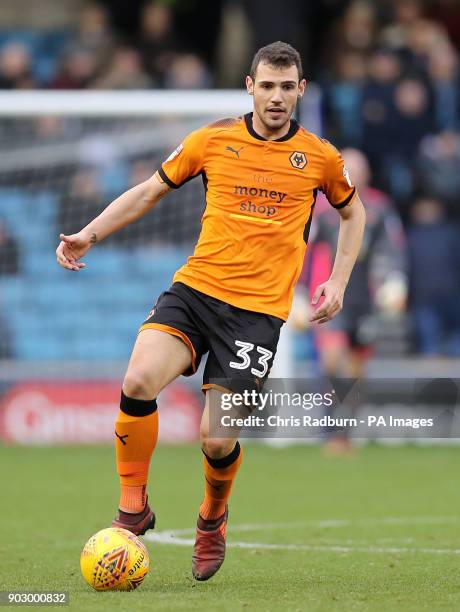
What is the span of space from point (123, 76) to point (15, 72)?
4.12 feet

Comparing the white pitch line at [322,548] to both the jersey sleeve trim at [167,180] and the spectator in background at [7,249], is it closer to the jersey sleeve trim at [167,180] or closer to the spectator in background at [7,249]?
the jersey sleeve trim at [167,180]

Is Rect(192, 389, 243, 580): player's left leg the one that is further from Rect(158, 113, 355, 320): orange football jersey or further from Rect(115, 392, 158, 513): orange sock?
Rect(158, 113, 355, 320): orange football jersey

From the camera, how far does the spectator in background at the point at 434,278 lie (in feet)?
50.3

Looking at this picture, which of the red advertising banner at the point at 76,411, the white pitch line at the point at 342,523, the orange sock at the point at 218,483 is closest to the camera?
the orange sock at the point at 218,483

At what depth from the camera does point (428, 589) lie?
583cm


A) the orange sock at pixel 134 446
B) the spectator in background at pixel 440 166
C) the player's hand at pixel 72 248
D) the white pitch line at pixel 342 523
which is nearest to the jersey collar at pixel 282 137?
the player's hand at pixel 72 248

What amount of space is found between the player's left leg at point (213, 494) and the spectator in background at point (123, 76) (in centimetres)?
1020

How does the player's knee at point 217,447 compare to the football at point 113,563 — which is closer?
the football at point 113,563

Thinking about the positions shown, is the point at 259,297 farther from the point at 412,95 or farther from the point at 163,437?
the point at 412,95

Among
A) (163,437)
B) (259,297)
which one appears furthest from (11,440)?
(259,297)

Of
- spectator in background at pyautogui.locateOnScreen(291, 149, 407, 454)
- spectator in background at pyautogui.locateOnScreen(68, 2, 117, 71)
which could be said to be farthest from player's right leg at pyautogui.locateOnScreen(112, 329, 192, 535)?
spectator in background at pyautogui.locateOnScreen(68, 2, 117, 71)

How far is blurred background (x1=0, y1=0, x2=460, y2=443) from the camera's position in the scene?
523 inches

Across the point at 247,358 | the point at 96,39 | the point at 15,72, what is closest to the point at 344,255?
the point at 247,358

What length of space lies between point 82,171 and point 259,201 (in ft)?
26.2
